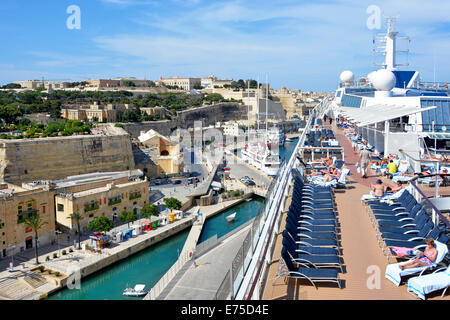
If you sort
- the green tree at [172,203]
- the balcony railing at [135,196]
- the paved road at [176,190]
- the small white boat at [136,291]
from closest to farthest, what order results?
the small white boat at [136,291]
the balcony railing at [135,196]
the green tree at [172,203]
the paved road at [176,190]

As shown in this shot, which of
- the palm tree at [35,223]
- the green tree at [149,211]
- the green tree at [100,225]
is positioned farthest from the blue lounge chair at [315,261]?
the green tree at [149,211]

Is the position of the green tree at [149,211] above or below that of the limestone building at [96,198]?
below

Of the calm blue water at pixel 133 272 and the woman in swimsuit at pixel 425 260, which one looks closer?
the woman in swimsuit at pixel 425 260

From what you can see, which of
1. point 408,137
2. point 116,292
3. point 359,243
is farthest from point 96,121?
point 359,243

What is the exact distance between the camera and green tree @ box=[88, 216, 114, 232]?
13.6 metres

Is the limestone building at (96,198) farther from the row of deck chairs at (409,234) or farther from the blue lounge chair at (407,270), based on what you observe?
the blue lounge chair at (407,270)

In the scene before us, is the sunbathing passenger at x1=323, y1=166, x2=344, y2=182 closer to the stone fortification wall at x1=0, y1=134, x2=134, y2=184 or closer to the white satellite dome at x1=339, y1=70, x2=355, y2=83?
the stone fortification wall at x1=0, y1=134, x2=134, y2=184

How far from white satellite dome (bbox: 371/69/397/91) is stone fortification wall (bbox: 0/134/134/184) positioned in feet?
43.8

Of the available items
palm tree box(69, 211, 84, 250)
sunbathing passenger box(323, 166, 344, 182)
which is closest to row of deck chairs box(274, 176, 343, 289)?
sunbathing passenger box(323, 166, 344, 182)

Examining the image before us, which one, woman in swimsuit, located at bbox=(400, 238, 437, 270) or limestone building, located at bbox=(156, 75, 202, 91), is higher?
limestone building, located at bbox=(156, 75, 202, 91)

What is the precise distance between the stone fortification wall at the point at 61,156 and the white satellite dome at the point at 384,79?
526 inches

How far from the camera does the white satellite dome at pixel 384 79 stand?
1511 centimetres

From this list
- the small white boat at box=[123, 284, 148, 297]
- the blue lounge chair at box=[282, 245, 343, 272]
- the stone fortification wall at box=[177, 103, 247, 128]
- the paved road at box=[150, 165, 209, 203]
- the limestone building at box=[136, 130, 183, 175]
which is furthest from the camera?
the stone fortification wall at box=[177, 103, 247, 128]

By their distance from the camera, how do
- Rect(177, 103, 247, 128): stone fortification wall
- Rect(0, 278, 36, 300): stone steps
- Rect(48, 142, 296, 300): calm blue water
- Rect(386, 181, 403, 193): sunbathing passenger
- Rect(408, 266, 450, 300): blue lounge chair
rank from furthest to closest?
Rect(177, 103, 247, 128): stone fortification wall < Rect(48, 142, 296, 300): calm blue water < Rect(0, 278, 36, 300): stone steps < Rect(386, 181, 403, 193): sunbathing passenger < Rect(408, 266, 450, 300): blue lounge chair
